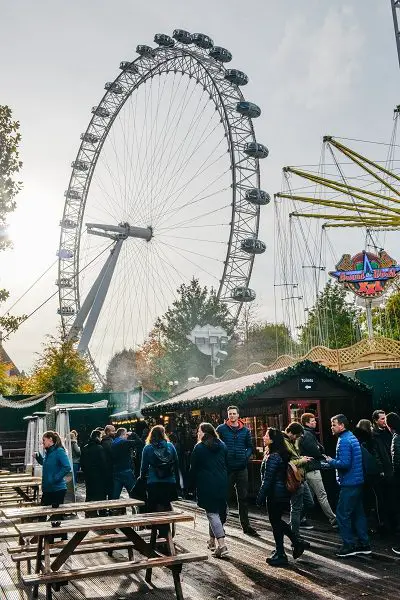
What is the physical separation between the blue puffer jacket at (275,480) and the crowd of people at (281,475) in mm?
11

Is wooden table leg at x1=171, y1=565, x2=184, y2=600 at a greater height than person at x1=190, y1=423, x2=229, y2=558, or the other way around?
person at x1=190, y1=423, x2=229, y2=558

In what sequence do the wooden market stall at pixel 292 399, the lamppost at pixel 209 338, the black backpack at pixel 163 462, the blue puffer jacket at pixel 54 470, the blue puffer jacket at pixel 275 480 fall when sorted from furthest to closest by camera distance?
1. the lamppost at pixel 209 338
2. the wooden market stall at pixel 292 399
3. the blue puffer jacket at pixel 54 470
4. the black backpack at pixel 163 462
5. the blue puffer jacket at pixel 275 480

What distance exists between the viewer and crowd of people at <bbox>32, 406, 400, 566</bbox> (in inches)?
281

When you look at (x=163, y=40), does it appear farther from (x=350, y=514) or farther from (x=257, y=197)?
(x=350, y=514)

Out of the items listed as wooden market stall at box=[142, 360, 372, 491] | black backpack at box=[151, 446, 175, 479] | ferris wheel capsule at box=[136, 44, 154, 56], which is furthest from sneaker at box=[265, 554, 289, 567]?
ferris wheel capsule at box=[136, 44, 154, 56]

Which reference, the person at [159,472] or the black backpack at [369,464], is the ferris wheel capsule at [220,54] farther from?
the person at [159,472]

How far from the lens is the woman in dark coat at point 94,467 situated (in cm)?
1031

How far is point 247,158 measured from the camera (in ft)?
111

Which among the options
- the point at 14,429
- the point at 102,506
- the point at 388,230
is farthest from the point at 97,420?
the point at 102,506

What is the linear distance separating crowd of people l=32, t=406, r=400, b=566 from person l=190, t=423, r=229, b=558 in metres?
0.01

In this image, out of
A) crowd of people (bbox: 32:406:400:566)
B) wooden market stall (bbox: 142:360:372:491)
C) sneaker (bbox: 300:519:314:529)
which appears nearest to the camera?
crowd of people (bbox: 32:406:400:566)

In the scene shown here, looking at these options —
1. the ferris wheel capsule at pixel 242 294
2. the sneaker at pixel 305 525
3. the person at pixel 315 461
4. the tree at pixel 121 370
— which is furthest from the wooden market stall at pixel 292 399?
the tree at pixel 121 370

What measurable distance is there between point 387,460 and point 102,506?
13.4 ft

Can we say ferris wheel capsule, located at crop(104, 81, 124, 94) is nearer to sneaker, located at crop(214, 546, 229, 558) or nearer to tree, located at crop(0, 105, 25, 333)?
tree, located at crop(0, 105, 25, 333)
